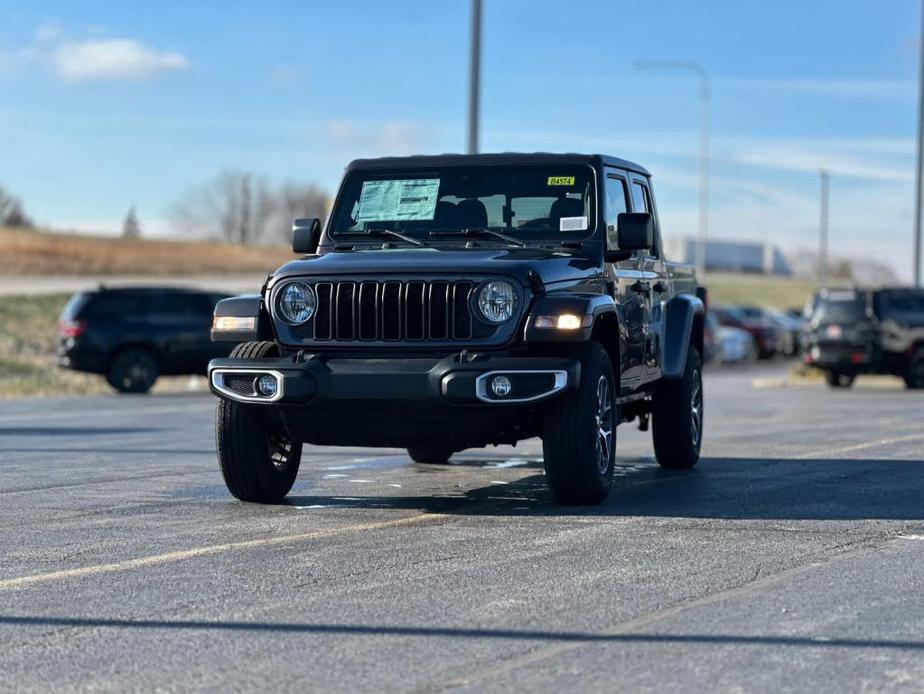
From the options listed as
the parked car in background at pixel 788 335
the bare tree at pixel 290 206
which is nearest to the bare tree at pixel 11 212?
the bare tree at pixel 290 206

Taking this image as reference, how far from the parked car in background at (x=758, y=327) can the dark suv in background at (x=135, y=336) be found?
2475 cm

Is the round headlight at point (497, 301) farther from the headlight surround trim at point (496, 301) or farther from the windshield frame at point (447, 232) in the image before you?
the windshield frame at point (447, 232)

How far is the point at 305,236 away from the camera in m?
11.0

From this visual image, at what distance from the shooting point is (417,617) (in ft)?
21.6

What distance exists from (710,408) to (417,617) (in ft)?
53.9

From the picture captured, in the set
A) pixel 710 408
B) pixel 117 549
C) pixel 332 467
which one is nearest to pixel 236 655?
pixel 117 549

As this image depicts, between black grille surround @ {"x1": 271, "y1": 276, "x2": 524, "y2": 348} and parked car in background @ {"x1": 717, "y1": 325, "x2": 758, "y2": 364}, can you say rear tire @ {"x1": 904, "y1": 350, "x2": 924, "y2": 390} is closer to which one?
parked car in background @ {"x1": 717, "y1": 325, "x2": 758, "y2": 364}

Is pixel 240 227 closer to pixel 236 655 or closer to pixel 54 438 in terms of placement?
pixel 54 438

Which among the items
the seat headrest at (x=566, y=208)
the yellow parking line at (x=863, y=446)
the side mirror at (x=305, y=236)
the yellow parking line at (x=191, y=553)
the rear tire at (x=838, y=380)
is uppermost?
the seat headrest at (x=566, y=208)

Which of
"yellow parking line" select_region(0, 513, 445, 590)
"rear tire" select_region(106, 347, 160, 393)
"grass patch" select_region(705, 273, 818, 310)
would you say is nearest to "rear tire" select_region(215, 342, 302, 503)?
"yellow parking line" select_region(0, 513, 445, 590)

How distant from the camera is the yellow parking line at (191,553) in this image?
7.41m

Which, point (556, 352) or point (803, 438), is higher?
point (556, 352)

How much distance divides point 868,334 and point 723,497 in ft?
65.8

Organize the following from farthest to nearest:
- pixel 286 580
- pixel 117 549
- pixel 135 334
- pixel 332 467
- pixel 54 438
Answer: pixel 135 334
pixel 54 438
pixel 332 467
pixel 117 549
pixel 286 580
